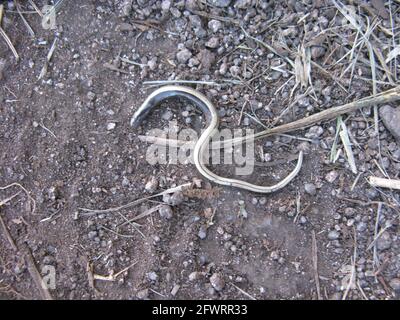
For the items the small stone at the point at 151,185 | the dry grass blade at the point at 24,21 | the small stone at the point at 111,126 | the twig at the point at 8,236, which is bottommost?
the small stone at the point at 151,185

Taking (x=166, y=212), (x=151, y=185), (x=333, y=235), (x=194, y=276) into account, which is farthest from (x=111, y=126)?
(x=333, y=235)

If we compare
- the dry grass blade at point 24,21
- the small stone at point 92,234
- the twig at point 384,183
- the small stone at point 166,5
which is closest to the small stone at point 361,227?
the twig at point 384,183

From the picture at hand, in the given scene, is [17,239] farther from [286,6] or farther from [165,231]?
[286,6]

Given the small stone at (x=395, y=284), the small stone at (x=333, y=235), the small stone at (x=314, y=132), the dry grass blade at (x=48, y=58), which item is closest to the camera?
the small stone at (x=395, y=284)

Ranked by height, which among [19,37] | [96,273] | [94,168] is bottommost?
[96,273]

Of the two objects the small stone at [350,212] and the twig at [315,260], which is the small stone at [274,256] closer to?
the twig at [315,260]

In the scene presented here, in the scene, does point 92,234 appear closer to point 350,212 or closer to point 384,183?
point 350,212

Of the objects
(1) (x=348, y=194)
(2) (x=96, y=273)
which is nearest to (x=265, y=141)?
(1) (x=348, y=194)
